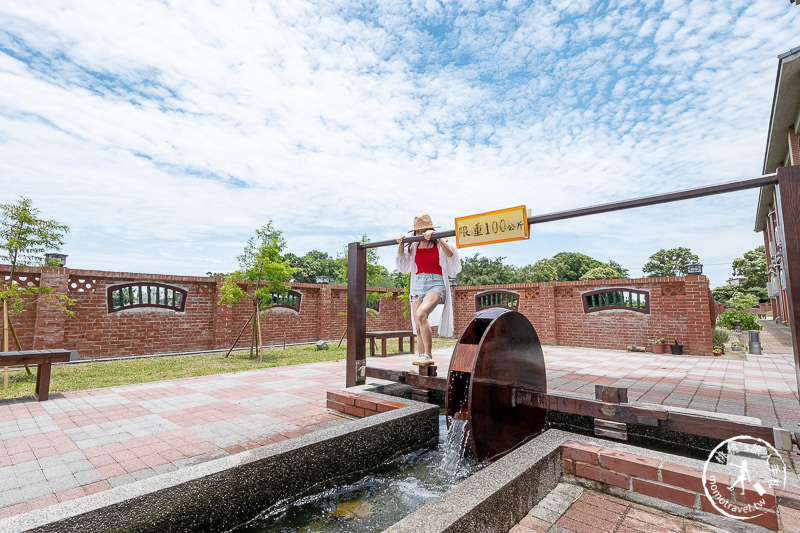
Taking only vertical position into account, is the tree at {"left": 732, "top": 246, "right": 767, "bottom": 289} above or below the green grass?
above

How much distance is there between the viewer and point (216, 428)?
3.32 m

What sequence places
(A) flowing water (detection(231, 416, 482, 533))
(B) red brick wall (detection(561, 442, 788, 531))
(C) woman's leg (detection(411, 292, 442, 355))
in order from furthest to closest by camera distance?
(C) woman's leg (detection(411, 292, 442, 355))
(A) flowing water (detection(231, 416, 482, 533))
(B) red brick wall (detection(561, 442, 788, 531))

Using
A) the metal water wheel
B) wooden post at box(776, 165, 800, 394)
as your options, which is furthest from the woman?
wooden post at box(776, 165, 800, 394)

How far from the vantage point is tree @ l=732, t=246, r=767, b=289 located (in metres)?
34.6

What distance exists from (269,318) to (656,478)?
12.7m

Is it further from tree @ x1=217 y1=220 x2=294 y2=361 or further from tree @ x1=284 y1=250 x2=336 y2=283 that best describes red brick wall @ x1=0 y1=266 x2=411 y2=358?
tree @ x1=284 y1=250 x2=336 y2=283

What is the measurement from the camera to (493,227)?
310 cm

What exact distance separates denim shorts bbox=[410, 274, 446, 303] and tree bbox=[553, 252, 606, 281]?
1867 inches

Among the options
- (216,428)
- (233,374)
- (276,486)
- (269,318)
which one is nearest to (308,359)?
(233,374)

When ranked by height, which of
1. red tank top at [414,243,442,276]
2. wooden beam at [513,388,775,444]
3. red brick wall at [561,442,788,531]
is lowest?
red brick wall at [561,442,788,531]

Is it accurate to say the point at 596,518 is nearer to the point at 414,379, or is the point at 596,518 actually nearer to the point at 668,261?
the point at 414,379

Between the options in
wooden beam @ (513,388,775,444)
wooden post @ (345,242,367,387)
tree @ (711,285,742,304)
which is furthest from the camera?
tree @ (711,285,742,304)

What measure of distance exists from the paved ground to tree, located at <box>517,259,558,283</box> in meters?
38.0

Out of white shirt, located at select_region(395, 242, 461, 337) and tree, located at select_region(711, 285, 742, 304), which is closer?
white shirt, located at select_region(395, 242, 461, 337)
